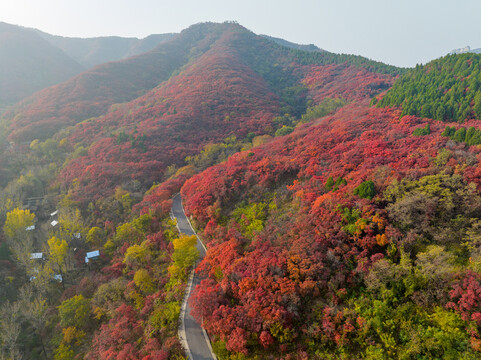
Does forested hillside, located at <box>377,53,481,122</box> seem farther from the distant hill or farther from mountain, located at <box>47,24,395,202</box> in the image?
the distant hill

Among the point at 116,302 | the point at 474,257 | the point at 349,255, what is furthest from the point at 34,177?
the point at 474,257

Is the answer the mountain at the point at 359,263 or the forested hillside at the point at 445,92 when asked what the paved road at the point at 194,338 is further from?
the forested hillside at the point at 445,92

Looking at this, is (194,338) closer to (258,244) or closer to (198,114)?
(258,244)

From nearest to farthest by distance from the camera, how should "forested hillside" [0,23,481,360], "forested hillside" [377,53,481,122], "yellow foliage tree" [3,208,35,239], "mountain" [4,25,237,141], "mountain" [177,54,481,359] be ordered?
"mountain" [177,54,481,359] < "forested hillside" [0,23,481,360] < "yellow foliage tree" [3,208,35,239] < "forested hillside" [377,53,481,122] < "mountain" [4,25,237,141]

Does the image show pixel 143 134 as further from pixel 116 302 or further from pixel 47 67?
pixel 47 67

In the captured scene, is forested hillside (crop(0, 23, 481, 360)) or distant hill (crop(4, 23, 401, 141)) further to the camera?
distant hill (crop(4, 23, 401, 141))

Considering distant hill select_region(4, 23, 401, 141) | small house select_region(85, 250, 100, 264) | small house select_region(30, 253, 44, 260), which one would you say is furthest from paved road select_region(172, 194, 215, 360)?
distant hill select_region(4, 23, 401, 141)

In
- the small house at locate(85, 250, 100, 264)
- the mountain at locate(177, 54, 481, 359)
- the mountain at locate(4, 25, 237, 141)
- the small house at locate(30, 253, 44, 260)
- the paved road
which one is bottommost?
the small house at locate(30, 253, 44, 260)

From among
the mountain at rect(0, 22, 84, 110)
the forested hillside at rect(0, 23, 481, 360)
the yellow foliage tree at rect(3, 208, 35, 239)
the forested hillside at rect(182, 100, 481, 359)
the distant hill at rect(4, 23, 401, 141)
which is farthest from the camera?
the mountain at rect(0, 22, 84, 110)
